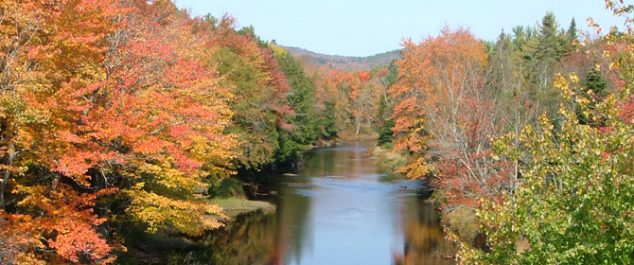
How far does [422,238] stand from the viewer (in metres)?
35.7

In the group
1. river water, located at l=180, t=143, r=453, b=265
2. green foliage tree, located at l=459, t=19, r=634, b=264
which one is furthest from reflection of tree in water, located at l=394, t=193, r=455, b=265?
green foliage tree, located at l=459, t=19, r=634, b=264

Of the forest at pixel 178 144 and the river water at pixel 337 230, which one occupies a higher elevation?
the forest at pixel 178 144

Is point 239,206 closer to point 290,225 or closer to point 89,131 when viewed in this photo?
point 290,225

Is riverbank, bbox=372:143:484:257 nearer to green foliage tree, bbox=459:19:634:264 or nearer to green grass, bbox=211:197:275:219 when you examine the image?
green grass, bbox=211:197:275:219

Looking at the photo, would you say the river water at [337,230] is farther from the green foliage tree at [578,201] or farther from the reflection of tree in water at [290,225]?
the green foliage tree at [578,201]

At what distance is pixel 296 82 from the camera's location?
6906 centimetres

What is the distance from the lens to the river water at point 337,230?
1225 inches

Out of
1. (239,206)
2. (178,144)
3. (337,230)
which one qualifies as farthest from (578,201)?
(239,206)

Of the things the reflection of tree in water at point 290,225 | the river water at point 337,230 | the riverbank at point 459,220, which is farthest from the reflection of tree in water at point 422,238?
the reflection of tree in water at point 290,225

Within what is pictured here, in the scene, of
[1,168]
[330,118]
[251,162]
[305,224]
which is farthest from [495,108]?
[330,118]

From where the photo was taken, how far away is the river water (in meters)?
31.1

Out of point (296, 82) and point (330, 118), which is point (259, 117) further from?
point (330, 118)

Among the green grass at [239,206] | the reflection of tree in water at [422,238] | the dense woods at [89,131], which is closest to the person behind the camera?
the dense woods at [89,131]

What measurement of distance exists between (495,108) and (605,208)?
27217 mm
